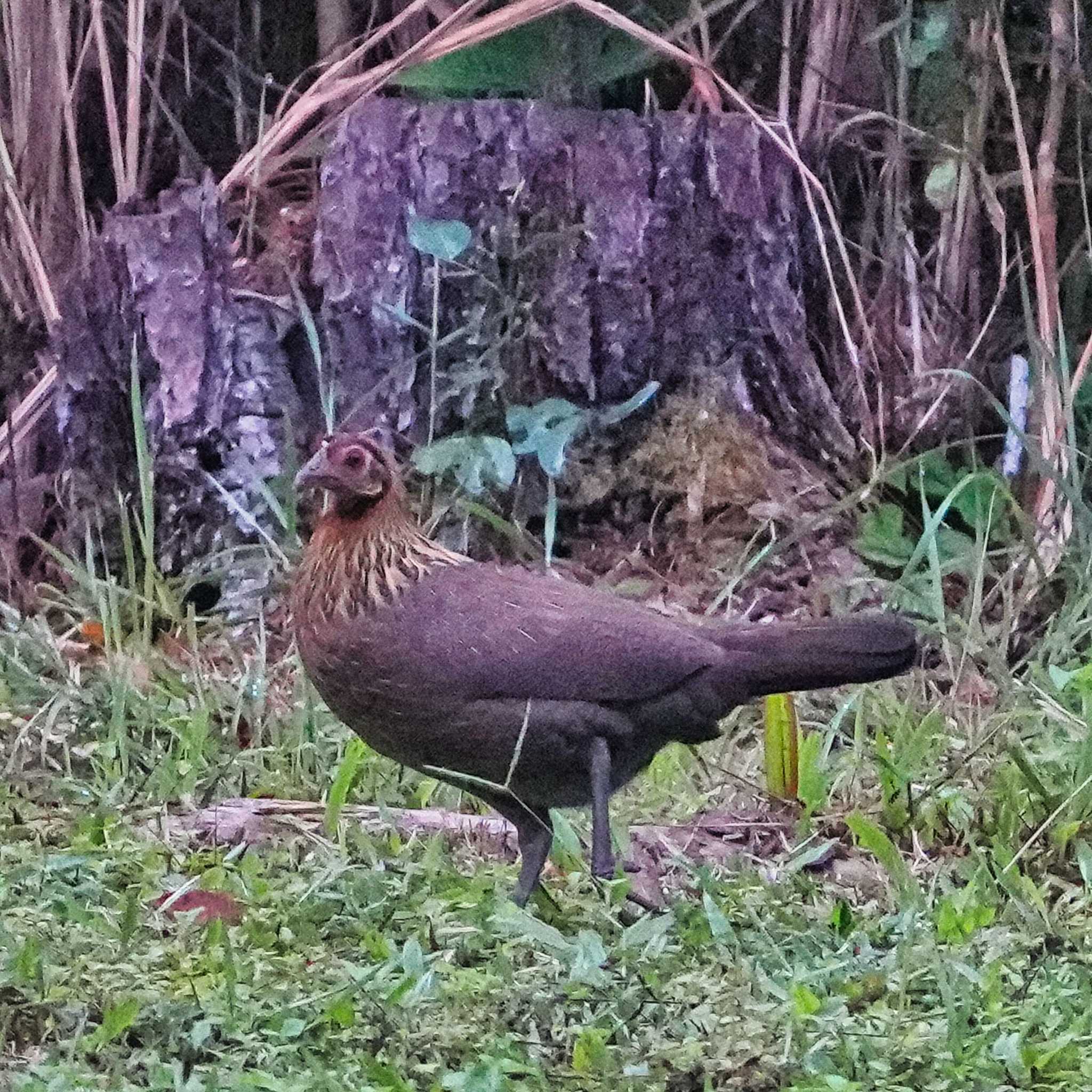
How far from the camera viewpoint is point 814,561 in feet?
19.5

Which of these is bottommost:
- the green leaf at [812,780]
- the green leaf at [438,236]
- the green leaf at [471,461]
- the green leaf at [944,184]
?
the green leaf at [812,780]

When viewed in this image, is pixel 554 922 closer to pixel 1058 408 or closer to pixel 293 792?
pixel 293 792

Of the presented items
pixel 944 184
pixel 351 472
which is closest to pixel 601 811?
pixel 351 472

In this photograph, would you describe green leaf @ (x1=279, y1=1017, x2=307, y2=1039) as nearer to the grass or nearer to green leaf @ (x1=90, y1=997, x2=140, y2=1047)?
the grass

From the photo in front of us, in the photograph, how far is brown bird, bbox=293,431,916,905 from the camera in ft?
12.5

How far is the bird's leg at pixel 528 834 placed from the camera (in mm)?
3834

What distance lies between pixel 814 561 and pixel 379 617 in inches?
90.4

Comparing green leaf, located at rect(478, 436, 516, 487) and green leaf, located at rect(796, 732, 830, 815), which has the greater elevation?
green leaf, located at rect(478, 436, 516, 487)

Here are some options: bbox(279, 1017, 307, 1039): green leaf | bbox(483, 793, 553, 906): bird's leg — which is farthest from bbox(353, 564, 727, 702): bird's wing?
bbox(279, 1017, 307, 1039): green leaf

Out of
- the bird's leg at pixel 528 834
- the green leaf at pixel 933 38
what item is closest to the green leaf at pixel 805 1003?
the bird's leg at pixel 528 834

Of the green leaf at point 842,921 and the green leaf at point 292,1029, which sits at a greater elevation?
the green leaf at point 292,1029

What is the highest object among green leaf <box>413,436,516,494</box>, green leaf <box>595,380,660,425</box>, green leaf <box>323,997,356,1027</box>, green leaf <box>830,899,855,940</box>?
green leaf <box>595,380,660,425</box>

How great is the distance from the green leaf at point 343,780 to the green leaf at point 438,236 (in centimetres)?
172

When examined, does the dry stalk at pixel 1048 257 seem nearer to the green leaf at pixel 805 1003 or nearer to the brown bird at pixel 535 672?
the brown bird at pixel 535 672
